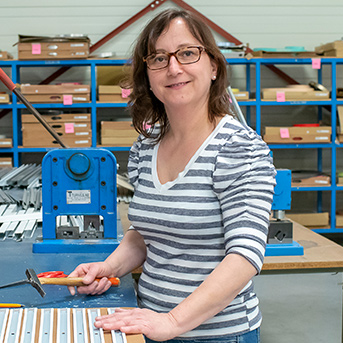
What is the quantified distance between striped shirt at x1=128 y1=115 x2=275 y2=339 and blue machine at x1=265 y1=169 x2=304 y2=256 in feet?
2.20

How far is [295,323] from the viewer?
3.24 metres

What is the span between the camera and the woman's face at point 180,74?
3.75 ft

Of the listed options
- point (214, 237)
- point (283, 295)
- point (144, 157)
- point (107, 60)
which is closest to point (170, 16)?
point (144, 157)

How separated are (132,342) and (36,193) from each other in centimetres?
169

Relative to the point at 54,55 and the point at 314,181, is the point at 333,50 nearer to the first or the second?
the point at 314,181

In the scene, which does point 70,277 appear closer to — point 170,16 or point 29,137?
point 170,16

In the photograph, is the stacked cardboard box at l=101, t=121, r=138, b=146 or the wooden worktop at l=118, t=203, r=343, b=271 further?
the stacked cardboard box at l=101, t=121, r=138, b=146

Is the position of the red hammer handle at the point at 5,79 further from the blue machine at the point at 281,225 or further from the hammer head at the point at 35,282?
the blue machine at the point at 281,225

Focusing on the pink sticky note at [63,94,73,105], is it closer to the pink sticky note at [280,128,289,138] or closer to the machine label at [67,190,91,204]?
the pink sticky note at [280,128,289,138]

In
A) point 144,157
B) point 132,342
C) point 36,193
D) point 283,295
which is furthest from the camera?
point 283,295

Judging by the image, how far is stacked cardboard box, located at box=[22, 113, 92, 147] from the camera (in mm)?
4595

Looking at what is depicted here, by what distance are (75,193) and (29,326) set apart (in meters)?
0.72

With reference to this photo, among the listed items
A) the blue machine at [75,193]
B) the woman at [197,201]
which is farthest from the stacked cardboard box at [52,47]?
the woman at [197,201]

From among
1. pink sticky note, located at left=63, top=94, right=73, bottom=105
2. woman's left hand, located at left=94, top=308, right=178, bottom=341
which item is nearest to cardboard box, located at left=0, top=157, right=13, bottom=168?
pink sticky note, located at left=63, top=94, right=73, bottom=105
